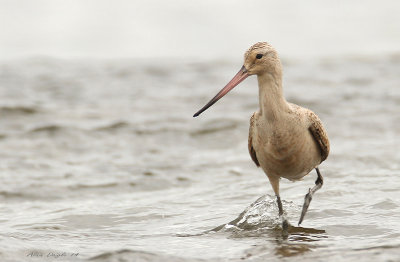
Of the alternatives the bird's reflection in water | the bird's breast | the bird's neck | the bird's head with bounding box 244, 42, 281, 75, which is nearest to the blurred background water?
the bird's reflection in water

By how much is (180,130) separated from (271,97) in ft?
20.5

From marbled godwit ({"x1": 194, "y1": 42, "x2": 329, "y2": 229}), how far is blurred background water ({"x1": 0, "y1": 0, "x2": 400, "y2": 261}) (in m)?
0.70

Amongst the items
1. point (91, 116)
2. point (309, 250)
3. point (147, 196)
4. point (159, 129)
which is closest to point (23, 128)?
point (91, 116)

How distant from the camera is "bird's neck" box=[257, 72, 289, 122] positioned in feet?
21.2

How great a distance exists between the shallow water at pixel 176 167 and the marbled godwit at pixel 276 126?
0.69 meters

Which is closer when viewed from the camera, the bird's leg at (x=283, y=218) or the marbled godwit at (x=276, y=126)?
the marbled godwit at (x=276, y=126)

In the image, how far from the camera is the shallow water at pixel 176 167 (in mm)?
6676

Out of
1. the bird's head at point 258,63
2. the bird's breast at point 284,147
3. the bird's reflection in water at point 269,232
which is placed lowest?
the bird's reflection in water at point 269,232

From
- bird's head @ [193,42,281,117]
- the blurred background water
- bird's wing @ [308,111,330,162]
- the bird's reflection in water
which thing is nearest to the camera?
the bird's reflection in water

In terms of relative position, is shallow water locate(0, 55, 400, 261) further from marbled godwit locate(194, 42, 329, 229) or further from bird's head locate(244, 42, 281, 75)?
bird's head locate(244, 42, 281, 75)

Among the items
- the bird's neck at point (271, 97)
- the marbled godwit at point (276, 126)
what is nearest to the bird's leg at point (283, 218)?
the marbled godwit at point (276, 126)

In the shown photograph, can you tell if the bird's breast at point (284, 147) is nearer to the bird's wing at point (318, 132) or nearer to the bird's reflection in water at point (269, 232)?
the bird's wing at point (318, 132)

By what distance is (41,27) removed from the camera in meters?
20.5

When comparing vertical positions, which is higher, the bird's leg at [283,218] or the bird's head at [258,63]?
the bird's head at [258,63]
